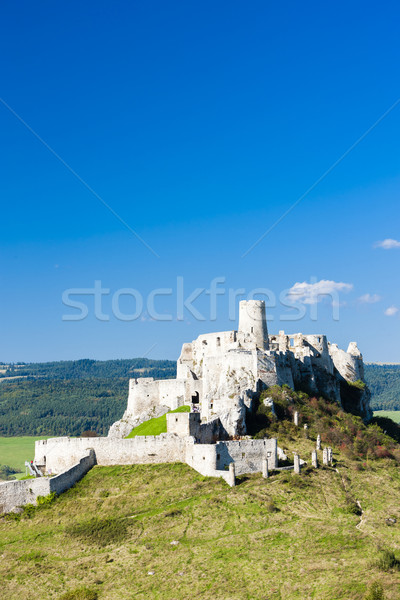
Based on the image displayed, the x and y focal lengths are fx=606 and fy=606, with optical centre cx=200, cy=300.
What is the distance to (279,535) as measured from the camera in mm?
41500

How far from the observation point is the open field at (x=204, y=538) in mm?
35812

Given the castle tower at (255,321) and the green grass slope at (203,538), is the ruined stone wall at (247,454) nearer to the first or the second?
the green grass slope at (203,538)

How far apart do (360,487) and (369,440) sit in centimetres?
1293

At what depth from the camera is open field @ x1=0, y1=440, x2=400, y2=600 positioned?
35.8 m

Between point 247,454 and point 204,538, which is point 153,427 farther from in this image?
point 204,538

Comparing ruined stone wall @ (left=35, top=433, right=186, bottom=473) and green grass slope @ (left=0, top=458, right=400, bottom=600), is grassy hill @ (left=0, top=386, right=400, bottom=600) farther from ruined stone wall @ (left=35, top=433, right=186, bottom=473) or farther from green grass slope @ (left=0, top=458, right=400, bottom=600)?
ruined stone wall @ (left=35, top=433, right=186, bottom=473)

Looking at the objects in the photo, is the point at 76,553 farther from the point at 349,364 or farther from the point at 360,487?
the point at 349,364

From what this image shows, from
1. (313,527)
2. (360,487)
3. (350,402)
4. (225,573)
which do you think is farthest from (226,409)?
(350,402)

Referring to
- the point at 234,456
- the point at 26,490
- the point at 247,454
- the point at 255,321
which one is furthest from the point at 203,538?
the point at 255,321

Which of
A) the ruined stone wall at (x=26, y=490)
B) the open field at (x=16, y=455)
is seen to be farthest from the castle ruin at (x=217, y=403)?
the open field at (x=16, y=455)

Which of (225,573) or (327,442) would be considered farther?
(327,442)

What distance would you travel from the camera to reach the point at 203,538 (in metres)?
41.7

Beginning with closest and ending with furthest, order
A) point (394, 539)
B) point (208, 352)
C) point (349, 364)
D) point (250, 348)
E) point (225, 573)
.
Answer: point (225, 573), point (394, 539), point (250, 348), point (208, 352), point (349, 364)

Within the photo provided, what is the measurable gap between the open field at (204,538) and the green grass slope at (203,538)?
0.26 ft
